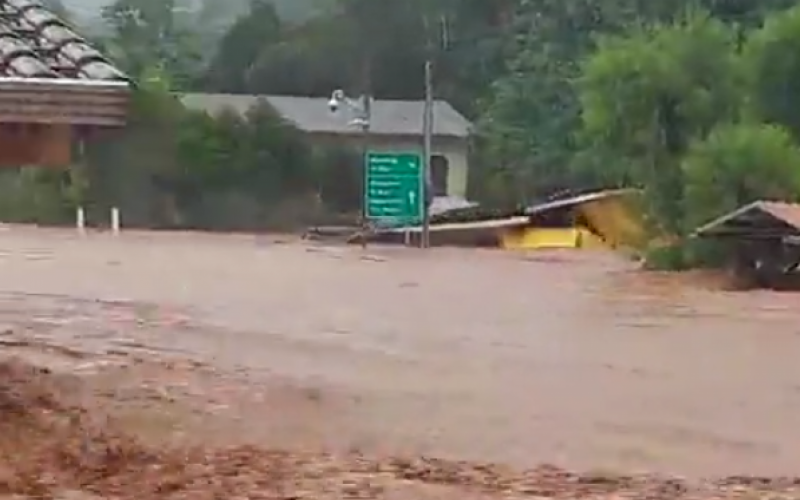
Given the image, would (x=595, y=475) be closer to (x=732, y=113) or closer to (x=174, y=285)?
(x=174, y=285)

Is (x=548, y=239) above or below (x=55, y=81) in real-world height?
below

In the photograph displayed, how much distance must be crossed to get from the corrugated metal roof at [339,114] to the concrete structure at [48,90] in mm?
47593

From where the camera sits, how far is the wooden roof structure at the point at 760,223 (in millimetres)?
30500

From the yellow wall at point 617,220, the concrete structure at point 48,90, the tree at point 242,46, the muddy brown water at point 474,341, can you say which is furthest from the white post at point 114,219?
the concrete structure at point 48,90

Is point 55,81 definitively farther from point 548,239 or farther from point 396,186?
point 548,239

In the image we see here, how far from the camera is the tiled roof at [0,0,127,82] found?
9.60m

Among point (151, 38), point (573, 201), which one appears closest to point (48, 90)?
point (573, 201)

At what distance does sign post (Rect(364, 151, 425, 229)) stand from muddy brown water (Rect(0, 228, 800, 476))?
269 inches

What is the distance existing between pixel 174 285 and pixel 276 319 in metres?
6.32

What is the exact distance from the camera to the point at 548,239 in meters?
47.6

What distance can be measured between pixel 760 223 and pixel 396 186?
17.0 metres

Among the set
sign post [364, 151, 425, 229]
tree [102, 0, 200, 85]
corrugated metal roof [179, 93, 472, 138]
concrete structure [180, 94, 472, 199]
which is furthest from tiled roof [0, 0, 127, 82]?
tree [102, 0, 200, 85]

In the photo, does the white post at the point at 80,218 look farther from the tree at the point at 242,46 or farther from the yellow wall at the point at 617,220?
the yellow wall at the point at 617,220

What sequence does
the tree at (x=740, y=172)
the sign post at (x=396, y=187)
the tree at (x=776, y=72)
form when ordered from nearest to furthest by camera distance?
the tree at (x=740, y=172) → the tree at (x=776, y=72) → the sign post at (x=396, y=187)
